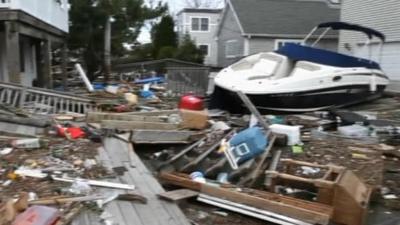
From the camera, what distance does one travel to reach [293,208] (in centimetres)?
493

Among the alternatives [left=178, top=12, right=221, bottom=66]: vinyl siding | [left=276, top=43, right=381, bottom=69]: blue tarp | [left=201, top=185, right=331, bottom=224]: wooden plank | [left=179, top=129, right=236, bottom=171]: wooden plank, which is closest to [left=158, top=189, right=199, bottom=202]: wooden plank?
[left=201, top=185, right=331, bottom=224]: wooden plank

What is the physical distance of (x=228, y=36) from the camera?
99.5ft

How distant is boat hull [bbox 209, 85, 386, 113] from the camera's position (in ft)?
38.2

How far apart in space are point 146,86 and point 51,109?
242 inches

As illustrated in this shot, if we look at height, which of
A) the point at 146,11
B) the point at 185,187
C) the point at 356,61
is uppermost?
the point at 146,11

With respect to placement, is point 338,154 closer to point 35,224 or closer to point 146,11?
point 35,224

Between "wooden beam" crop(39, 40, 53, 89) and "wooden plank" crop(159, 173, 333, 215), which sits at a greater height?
"wooden beam" crop(39, 40, 53, 89)

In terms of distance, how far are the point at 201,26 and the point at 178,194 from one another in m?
33.9

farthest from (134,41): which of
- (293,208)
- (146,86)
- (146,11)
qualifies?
(293,208)

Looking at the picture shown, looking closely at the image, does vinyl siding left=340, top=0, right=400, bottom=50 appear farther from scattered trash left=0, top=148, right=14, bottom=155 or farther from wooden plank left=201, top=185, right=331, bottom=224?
scattered trash left=0, top=148, right=14, bottom=155

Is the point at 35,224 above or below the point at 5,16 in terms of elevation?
below

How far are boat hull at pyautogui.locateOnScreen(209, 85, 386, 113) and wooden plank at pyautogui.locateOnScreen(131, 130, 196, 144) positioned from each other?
366cm

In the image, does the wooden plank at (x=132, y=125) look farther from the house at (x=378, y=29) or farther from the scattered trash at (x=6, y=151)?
the house at (x=378, y=29)

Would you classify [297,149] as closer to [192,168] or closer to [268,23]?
[192,168]
